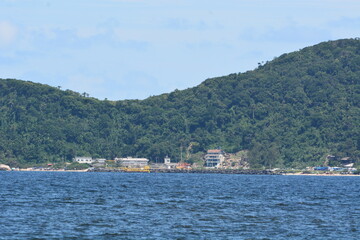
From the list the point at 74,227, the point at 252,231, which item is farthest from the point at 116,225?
the point at 252,231

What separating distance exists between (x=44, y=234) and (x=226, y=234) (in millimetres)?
16416

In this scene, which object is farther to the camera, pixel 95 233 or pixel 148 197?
pixel 148 197

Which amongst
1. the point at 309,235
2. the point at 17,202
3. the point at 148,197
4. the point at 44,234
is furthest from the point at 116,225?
the point at 148,197

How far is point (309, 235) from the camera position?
209 feet

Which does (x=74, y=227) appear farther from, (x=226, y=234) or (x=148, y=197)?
(x=148, y=197)

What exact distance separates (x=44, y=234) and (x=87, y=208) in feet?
72.4

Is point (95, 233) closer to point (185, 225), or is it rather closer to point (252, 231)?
point (185, 225)

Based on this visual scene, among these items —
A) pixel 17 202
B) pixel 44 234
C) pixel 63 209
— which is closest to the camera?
pixel 44 234

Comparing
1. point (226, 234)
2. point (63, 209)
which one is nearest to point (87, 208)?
point (63, 209)

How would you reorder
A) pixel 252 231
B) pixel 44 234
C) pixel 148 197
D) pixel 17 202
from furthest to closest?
1. pixel 148 197
2. pixel 17 202
3. pixel 252 231
4. pixel 44 234

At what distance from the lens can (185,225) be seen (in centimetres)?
6850

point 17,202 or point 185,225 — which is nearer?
point 185,225

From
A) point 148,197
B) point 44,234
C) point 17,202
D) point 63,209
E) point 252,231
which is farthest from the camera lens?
point 148,197

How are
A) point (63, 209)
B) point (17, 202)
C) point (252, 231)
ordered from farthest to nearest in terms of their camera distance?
point (17, 202) < point (63, 209) < point (252, 231)
